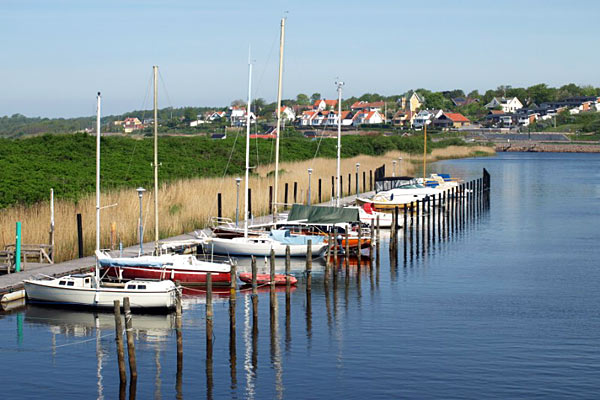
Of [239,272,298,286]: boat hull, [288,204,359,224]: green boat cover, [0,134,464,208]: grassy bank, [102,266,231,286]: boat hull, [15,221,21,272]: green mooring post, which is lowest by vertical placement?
[239,272,298,286]: boat hull

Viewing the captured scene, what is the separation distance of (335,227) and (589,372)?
2233 cm

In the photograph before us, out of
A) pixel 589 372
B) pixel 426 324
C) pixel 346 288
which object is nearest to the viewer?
pixel 589 372

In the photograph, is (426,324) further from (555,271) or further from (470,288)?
(555,271)

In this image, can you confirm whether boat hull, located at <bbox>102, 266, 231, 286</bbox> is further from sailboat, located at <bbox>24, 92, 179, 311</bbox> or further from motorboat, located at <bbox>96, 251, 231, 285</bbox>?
sailboat, located at <bbox>24, 92, 179, 311</bbox>

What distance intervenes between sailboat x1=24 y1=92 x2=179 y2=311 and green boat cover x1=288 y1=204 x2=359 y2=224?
1675 centimetres

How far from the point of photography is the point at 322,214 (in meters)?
51.2

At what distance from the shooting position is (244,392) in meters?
26.5

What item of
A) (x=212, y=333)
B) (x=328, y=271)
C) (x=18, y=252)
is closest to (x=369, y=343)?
(x=212, y=333)

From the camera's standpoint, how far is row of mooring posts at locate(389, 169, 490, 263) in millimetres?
55812

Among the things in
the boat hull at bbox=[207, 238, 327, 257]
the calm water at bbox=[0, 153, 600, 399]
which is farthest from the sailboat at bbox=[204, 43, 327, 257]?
the calm water at bbox=[0, 153, 600, 399]

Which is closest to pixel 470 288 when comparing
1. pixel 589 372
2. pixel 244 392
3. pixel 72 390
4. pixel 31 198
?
pixel 589 372

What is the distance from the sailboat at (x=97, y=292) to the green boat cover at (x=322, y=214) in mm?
16748

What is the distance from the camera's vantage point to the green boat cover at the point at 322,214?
50875mm

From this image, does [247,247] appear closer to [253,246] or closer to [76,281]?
[253,246]
